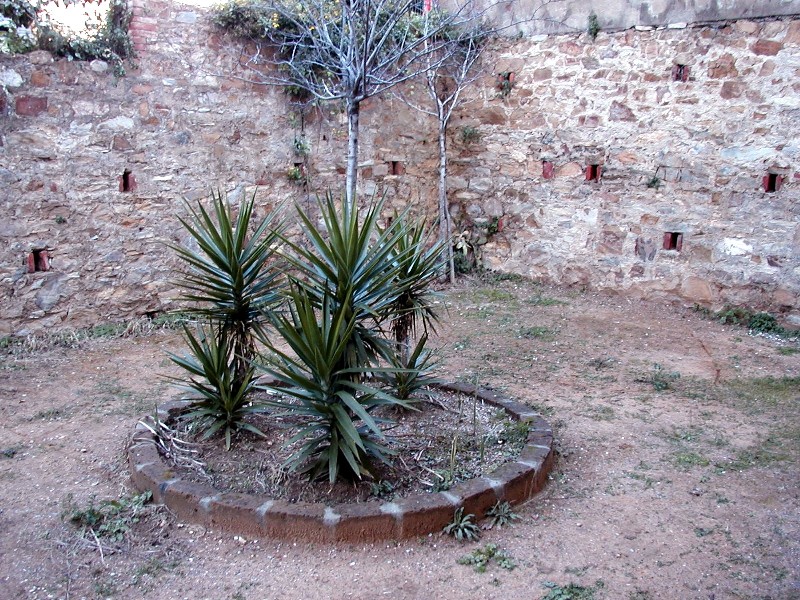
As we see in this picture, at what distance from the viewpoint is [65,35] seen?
5645mm

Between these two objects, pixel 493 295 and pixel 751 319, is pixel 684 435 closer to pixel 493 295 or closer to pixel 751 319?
pixel 751 319

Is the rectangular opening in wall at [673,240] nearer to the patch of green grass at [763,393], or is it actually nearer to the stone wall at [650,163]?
the stone wall at [650,163]

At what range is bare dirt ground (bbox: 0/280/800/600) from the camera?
285 centimetres

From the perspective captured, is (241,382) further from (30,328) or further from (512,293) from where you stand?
(512,293)

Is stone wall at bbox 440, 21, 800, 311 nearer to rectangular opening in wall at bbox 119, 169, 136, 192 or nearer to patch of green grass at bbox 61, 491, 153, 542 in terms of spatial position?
rectangular opening in wall at bbox 119, 169, 136, 192

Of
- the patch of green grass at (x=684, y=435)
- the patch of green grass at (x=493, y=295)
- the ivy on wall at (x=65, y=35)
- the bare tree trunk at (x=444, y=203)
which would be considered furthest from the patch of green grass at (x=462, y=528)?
the bare tree trunk at (x=444, y=203)

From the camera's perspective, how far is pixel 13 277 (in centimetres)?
567

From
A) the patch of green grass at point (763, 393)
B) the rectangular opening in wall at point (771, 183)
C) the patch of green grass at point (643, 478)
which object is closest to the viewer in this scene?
the patch of green grass at point (643, 478)

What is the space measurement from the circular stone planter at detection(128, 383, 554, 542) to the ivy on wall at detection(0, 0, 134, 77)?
3.70 metres

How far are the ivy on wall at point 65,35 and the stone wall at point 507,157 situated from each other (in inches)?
3.8

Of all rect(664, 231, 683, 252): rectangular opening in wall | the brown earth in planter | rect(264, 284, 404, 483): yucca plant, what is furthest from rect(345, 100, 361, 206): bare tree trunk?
rect(664, 231, 683, 252): rectangular opening in wall

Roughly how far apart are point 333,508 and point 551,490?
1161 millimetres

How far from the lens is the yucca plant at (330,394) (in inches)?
126

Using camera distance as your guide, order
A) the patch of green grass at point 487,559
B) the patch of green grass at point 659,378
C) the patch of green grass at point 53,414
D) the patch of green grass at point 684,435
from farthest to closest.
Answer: the patch of green grass at point 659,378, the patch of green grass at point 53,414, the patch of green grass at point 684,435, the patch of green grass at point 487,559
